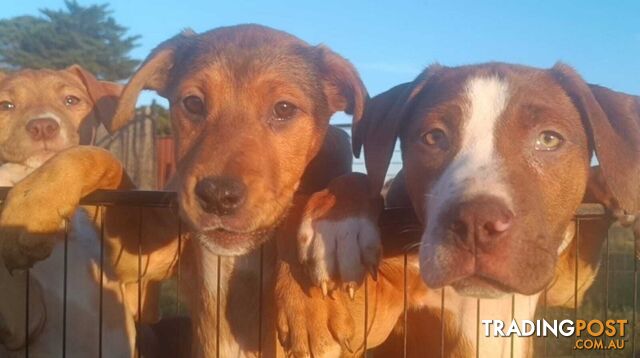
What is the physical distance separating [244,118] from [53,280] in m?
1.29

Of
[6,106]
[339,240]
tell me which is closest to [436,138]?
[339,240]

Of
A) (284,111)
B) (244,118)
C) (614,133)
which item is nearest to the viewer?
(614,133)

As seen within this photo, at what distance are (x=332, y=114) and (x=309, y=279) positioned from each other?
1026mm

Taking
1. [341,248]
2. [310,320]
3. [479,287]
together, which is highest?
[341,248]

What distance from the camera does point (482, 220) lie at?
2.58 meters

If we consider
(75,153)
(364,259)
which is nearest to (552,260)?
(364,259)

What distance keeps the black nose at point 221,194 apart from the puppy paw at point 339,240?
254 mm

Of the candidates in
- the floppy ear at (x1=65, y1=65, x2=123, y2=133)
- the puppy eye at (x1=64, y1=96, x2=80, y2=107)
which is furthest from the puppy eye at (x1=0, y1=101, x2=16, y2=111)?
the floppy ear at (x1=65, y1=65, x2=123, y2=133)

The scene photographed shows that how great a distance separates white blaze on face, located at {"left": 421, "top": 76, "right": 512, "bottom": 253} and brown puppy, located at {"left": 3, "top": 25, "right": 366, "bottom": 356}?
0.53m

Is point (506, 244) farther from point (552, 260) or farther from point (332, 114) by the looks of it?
point (332, 114)

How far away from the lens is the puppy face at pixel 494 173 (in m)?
2.63

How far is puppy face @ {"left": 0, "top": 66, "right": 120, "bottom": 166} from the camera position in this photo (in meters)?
4.63

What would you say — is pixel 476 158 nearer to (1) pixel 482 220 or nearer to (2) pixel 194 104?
(1) pixel 482 220

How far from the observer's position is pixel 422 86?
3.38m
